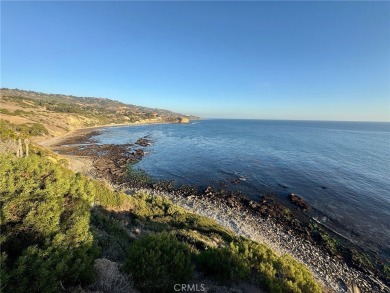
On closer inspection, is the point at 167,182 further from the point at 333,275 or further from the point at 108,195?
the point at 333,275

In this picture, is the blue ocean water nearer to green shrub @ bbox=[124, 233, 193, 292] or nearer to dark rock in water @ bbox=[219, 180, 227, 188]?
dark rock in water @ bbox=[219, 180, 227, 188]

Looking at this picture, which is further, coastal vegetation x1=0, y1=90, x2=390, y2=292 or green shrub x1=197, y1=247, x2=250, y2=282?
green shrub x1=197, y1=247, x2=250, y2=282

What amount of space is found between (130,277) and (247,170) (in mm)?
30300

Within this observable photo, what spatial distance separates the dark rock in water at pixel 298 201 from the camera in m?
22.3

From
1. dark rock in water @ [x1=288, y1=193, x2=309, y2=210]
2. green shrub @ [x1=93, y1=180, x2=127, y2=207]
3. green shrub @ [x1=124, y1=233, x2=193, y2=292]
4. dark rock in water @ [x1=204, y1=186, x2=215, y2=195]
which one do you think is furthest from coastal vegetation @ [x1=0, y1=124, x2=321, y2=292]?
dark rock in water @ [x1=204, y1=186, x2=215, y2=195]

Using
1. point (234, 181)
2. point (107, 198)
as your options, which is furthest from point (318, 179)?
point (107, 198)

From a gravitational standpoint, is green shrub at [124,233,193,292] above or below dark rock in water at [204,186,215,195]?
above

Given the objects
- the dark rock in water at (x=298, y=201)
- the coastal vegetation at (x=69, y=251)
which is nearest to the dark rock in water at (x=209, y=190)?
the dark rock in water at (x=298, y=201)

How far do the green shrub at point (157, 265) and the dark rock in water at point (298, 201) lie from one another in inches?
759

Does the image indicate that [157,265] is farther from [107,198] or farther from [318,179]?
[318,179]

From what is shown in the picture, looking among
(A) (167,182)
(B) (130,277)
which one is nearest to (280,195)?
(A) (167,182)

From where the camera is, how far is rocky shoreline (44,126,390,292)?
1329 centimetres

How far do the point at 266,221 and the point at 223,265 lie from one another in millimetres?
12243

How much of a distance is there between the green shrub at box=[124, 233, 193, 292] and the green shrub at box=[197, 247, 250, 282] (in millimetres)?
1983
